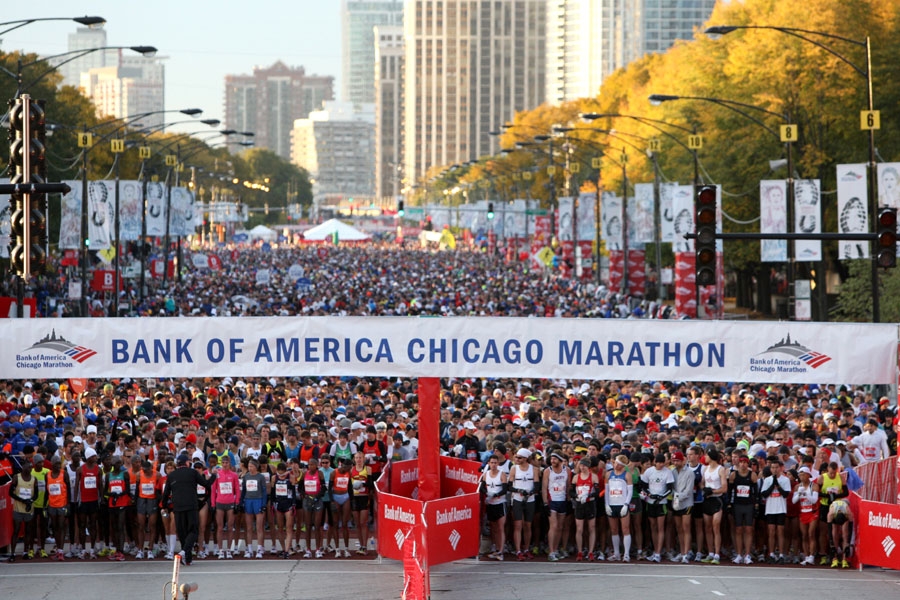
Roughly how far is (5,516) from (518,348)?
6.50 meters

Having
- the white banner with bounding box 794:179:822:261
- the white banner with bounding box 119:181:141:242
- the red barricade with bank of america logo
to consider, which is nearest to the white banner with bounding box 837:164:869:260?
the white banner with bounding box 794:179:822:261

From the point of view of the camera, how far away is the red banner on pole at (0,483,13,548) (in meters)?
17.8

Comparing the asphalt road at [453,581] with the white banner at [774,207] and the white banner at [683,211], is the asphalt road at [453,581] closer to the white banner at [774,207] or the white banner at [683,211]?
the white banner at [774,207]

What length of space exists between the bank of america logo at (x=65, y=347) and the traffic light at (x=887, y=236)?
1013 cm

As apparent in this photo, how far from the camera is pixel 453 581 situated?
16.6 m

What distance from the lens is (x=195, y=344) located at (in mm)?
18156

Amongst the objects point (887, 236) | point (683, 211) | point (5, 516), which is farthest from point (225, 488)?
point (683, 211)

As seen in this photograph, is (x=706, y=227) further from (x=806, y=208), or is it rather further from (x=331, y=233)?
(x=331, y=233)

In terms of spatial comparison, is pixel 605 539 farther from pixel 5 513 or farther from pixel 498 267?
pixel 498 267

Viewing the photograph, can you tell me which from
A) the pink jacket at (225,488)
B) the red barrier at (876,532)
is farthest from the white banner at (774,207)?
the pink jacket at (225,488)

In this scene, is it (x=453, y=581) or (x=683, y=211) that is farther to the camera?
(x=683, y=211)

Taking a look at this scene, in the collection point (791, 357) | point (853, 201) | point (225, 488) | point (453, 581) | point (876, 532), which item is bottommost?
point (453, 581)

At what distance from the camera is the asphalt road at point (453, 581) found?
51.9 feet

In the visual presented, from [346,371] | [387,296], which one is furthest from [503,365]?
[387,296]
